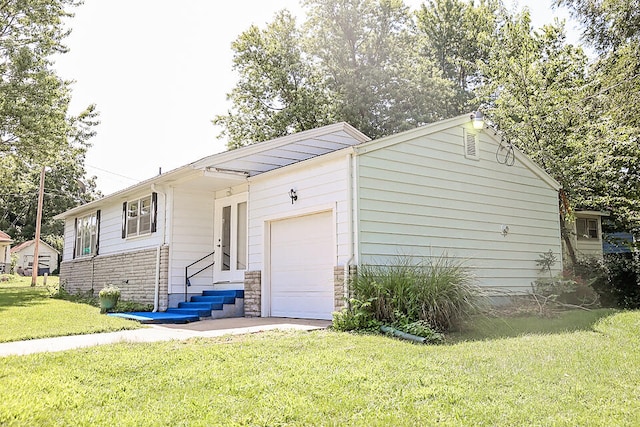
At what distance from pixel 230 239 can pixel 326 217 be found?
11.6 ft

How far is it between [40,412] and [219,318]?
7.17 metres

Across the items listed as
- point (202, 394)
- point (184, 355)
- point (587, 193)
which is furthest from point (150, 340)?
point (587, 193)

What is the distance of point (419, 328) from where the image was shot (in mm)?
6930

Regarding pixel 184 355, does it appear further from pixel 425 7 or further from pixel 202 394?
pixel 425 7

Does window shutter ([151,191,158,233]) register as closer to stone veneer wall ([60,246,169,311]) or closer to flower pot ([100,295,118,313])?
stone veneer wall ([60,246,169,311])

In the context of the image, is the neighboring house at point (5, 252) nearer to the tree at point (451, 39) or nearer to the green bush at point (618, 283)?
the tree at point (451, 39)

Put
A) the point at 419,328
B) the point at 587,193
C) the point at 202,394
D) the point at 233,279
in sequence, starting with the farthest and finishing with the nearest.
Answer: the point at 587,193 < the point at 233,279 < the point at 419,328 < the point at 202,394

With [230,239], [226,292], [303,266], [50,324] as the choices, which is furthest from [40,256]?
[303,266]

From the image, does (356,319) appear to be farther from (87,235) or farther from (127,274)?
(87,235)

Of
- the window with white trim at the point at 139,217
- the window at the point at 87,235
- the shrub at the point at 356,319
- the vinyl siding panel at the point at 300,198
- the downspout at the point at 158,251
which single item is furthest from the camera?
the window at the point at 87,235

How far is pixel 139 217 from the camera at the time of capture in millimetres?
14117

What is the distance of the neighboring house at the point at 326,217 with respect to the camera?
9.28 metres

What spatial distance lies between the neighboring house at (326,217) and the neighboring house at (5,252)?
26.5 metres

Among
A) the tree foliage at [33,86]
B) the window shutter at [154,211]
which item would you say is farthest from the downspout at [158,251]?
the tree foliage at [33,86]
